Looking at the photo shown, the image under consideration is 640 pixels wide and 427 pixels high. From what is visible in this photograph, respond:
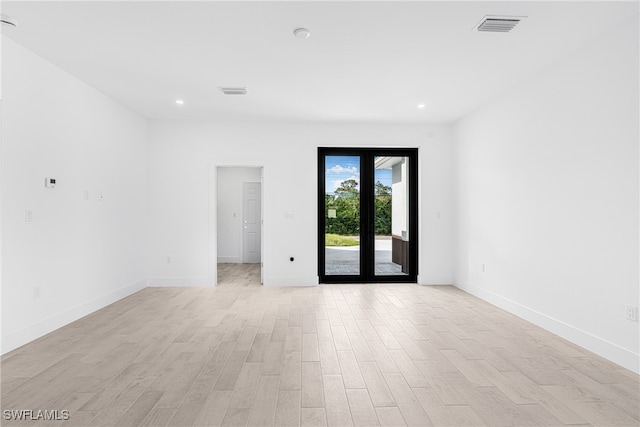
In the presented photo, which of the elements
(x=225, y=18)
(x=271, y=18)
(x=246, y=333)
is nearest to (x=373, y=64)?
(x=271, y=18)

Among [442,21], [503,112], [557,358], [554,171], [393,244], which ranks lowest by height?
[557,358]

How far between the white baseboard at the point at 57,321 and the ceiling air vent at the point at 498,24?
4.93 m

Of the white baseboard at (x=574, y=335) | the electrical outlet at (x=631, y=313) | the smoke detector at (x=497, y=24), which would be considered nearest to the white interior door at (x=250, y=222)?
the white baseboard at (x=574, y=335)

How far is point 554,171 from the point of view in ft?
12.0

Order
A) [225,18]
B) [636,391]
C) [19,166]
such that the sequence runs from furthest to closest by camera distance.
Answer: [19,166]
[225,18]
[636,391]

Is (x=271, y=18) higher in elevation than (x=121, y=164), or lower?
higher

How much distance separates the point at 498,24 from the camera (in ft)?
9.53

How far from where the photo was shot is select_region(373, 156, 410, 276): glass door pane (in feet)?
20.4

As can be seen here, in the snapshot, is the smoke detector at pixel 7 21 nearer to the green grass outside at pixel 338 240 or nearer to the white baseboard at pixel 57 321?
the white baseboard at pixel 57 321

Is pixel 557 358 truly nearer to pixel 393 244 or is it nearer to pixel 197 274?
pixel 393 244

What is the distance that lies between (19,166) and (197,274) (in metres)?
3.11

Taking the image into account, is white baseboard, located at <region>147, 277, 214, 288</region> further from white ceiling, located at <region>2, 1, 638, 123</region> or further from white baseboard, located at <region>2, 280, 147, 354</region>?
white ceiling, located at <region>2, 1, 638, 123</region>

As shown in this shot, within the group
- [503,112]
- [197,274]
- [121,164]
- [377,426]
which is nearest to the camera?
[377,426]

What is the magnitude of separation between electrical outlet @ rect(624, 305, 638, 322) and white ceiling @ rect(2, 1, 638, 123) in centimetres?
236
